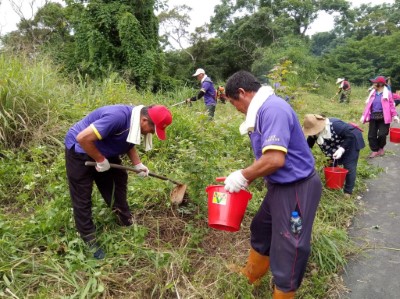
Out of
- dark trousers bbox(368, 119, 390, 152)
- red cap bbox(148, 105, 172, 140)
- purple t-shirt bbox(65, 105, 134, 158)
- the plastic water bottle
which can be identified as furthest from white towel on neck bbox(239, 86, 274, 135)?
dark trousers bbox(368, 119, 390, 152)

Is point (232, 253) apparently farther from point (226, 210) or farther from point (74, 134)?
point (74, 134)

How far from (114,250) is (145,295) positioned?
617 mm

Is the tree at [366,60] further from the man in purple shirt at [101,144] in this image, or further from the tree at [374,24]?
the man in purple shirt at [101,144]

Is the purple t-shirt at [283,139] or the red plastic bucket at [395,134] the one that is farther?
the red plastic bucket at [395,134]

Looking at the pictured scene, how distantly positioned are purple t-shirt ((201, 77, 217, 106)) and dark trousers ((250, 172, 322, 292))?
637 cm

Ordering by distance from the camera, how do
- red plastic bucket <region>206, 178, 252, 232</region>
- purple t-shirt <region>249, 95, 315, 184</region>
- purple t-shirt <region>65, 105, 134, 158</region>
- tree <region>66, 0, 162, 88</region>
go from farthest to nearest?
tree <region>66, 0, 162, 88</region> < purple t-shirt <region>65, 105, 134, 158</region> < red plastic bucket <region>206, 178, 252, 232</region> < purple t-shirt <region>249, 95, 315, 184</region>

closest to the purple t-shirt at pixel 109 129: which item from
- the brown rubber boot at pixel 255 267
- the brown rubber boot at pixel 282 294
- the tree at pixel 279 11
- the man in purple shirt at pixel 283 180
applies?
the man in purple shirt at pixel 283 180

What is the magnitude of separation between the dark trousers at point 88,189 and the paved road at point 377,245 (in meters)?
2.26

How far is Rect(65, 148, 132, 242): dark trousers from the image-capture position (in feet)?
9.62

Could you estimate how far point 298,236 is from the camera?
85.7 inches

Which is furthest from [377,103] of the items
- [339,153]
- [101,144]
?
[101,144]

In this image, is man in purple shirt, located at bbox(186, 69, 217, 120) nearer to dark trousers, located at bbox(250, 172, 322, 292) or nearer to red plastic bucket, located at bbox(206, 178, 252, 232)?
red plastic bucket, located at bbox(206, 178, 252, 232)

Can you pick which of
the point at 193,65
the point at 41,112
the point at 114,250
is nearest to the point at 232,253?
the point at 114,250

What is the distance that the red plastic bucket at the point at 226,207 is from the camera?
2428 millimetres
